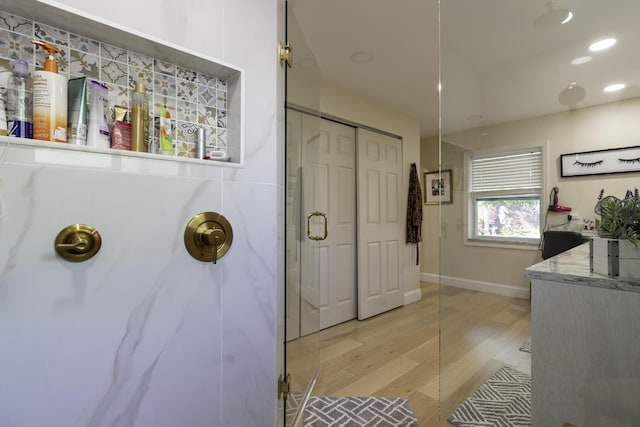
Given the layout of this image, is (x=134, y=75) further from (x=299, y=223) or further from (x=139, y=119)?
(x=299, y=223)

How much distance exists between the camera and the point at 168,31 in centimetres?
91

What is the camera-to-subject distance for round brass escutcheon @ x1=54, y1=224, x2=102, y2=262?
2.43 feet

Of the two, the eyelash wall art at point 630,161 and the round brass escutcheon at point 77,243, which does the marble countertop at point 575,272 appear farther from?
the round brass escutcheon at point 77,243

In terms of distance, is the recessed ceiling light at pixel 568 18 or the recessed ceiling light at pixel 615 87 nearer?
the recessed ceiling light at pixel 615 87

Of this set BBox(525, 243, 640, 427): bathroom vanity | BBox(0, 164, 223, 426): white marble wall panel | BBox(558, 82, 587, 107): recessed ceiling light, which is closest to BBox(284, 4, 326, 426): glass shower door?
BBox(0, 164, 223, 426): white marble wall panel

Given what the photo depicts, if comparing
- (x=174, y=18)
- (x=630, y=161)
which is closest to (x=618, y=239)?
(x=630, y=161)

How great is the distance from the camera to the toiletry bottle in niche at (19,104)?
0.71 m

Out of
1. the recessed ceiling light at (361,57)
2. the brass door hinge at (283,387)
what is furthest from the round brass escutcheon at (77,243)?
the recessed ceiling light at (361,57)

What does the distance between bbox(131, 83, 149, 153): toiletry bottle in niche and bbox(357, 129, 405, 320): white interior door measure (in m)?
→ 2.30

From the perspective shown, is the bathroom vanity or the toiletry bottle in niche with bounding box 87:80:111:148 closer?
the toiletry bottle in niche with bounding box 87:80:111:148

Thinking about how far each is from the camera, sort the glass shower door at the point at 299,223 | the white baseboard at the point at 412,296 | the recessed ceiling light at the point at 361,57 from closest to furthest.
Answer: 1. the glass shower door at the point at 299,223
2. the recessed ceiling light at the point at 361,57
3. the white baseboard at the point at 412,296

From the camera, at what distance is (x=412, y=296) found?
140 inches

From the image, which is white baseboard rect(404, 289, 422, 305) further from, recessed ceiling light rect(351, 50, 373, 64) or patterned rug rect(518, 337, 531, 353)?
recessed ceiling light rect(351, 50, 373, 64)

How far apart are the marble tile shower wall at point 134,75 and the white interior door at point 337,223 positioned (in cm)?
155
